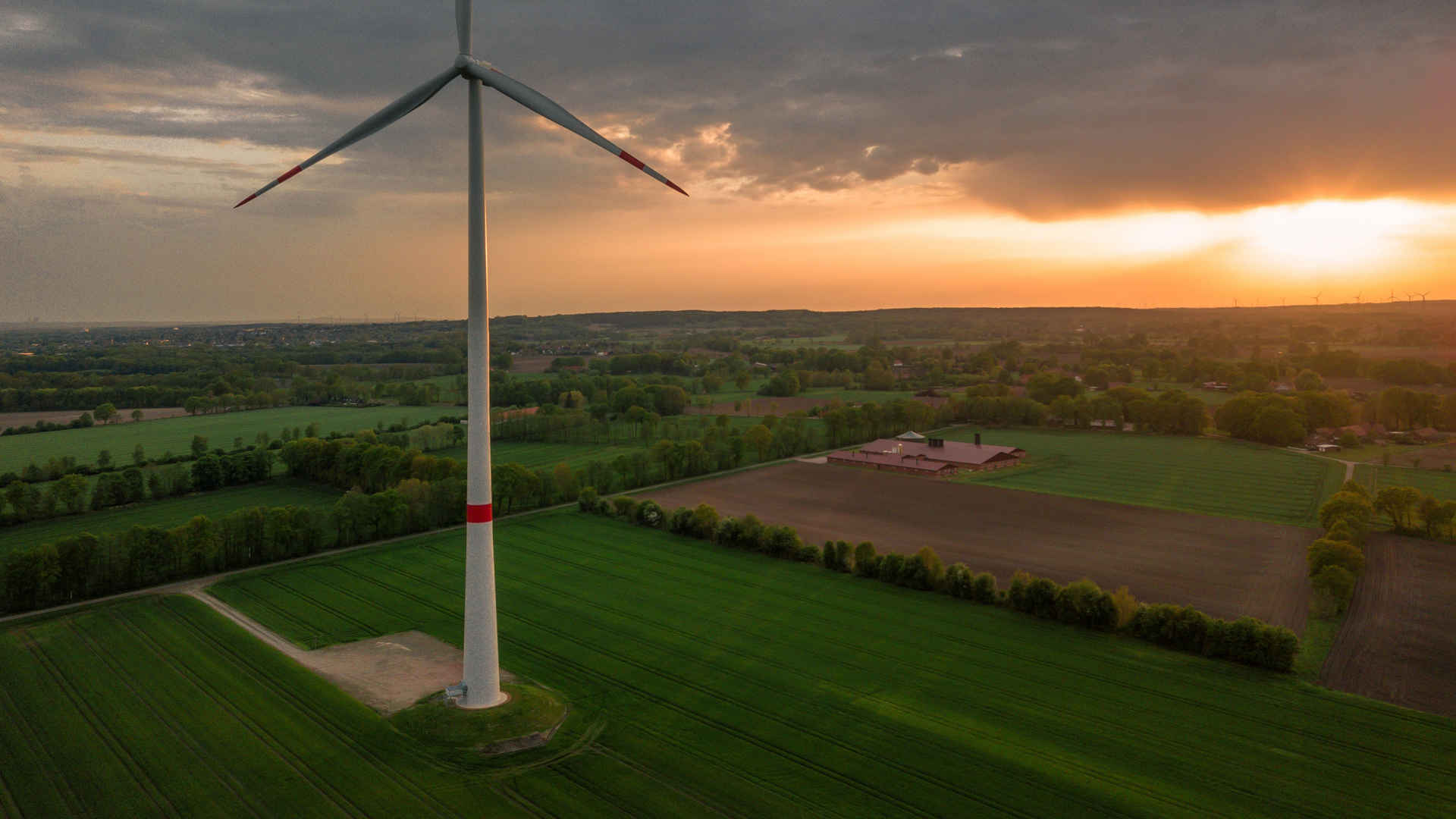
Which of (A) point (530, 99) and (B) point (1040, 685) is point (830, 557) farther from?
(A) point (530, 99)

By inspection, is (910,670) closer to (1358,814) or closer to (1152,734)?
(1152,734)

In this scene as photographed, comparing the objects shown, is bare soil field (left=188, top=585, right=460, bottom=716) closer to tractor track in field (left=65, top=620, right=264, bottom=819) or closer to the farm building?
tractor track in field (left=65, top=620, right=264, bottom=819)

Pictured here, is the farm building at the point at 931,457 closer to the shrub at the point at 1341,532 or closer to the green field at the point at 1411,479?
the green field at the point at 1411,479

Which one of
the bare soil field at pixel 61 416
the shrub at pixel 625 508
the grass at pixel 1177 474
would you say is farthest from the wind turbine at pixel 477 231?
the bare soil field at pixel 61 416

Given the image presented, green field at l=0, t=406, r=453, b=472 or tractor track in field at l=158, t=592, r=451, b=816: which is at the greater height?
green field at l=0, t=406, r=453, b=472

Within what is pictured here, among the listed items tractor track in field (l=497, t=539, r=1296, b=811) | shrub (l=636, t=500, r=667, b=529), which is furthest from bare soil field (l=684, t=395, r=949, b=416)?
tractor track in field (l=497, t=539, r=1296, b=811)

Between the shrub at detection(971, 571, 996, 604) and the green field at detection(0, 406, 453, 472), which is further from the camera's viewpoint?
the green field at detection(0, 406, 453, 472)
